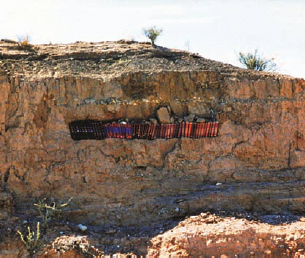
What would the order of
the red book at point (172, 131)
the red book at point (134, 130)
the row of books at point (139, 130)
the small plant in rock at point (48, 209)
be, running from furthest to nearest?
1. the red book at point (172, 131)
2. the red book at point (134, 130)
3. the row of books at point (139, 130)
4. the small plant in rock at point (48, 209)

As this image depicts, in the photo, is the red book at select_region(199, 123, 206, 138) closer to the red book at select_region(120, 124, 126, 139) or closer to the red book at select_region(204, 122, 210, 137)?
the red book at select_region(204, 122, 210, 137)

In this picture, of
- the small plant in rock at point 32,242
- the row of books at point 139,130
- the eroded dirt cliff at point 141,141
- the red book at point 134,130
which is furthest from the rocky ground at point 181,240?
the red book at point 134,130

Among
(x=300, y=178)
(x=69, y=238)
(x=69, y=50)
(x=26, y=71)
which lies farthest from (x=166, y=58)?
(x=69, y=238)

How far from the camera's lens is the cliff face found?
11180 millimetres

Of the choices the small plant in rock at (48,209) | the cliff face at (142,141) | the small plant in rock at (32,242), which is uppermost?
the cliff face at (142,141)

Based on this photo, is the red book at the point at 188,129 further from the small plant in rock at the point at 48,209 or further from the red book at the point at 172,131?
the small plant in rock at the point at 48,209

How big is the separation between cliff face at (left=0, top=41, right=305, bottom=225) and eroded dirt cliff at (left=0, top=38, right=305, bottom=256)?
20 mm

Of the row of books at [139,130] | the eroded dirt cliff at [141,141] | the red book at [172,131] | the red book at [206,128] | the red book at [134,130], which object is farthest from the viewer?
the red book at [206,128]

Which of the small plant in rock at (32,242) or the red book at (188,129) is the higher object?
the red book at (188,129)

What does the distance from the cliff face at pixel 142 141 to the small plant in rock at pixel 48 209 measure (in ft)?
0.73

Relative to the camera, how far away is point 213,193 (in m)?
11.3

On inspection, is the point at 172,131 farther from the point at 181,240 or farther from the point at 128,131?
the point at 181,240

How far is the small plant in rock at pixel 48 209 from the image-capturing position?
10547 mm

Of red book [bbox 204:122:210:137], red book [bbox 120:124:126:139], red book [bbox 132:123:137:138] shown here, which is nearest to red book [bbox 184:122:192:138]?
red book [bbox 204:122:210:137]
